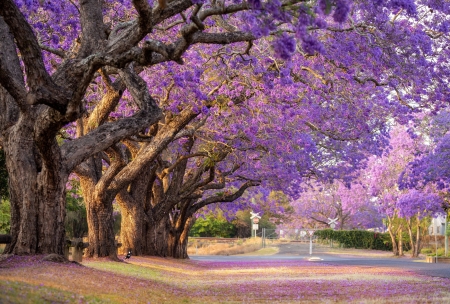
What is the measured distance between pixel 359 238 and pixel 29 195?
51.2 m

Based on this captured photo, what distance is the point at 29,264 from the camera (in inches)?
479

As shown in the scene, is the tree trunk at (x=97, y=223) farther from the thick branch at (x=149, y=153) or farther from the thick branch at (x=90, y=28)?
the thick branch at (x=90, y=28)

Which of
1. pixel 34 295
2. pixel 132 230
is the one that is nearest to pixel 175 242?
pixel 132 230

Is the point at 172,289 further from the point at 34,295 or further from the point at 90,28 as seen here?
the point at 34,295

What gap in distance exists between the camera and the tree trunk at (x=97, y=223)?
21.1 meters

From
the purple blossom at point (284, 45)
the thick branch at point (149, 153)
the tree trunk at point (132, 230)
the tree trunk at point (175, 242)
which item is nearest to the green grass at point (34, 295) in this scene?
the purple blossom at point (284, 45)

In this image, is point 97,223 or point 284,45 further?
point 97,223

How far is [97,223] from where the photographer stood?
70.3 ft

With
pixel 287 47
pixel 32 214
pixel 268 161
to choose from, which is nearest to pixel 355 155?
pixel 268 161

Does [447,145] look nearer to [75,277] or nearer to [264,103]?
[264,103]

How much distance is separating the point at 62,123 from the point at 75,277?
7.96 ft

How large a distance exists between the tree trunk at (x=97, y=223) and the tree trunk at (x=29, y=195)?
682 cm

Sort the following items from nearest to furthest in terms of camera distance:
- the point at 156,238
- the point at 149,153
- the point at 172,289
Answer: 1. the point at 172,289
2. the point at 149,153
3. the point at 156,238

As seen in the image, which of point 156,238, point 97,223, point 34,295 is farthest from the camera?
point 156,238
